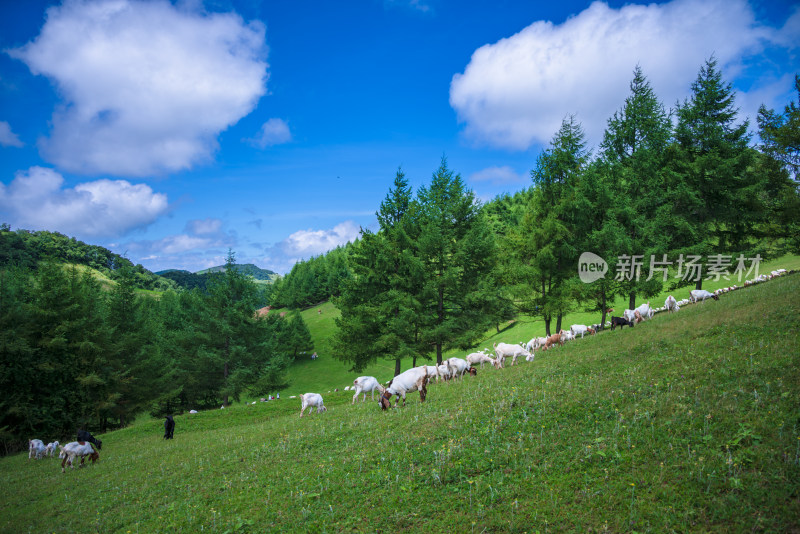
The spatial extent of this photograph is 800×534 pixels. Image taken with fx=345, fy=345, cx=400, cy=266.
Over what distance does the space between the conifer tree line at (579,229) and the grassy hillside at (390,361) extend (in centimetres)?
503

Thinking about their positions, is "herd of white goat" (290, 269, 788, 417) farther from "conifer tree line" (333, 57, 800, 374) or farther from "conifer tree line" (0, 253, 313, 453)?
"conifer tree line" (0, 253, 313, 453)

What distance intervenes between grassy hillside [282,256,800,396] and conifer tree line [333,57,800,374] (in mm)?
5031

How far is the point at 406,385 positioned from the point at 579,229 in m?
22.0

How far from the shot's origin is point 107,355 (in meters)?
33.2

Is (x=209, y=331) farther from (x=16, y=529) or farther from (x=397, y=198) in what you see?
(x=16, y=529)

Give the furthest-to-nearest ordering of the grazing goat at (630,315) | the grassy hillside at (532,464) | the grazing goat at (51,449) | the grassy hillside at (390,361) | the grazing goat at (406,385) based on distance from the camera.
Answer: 1. the grassy hillside at (390,361)
2. the grazing goat at (630,315)
3. the grazing goat at (51,449)
4. the grazing goat at (406,385)
5. the grassy hillside at (532,464)

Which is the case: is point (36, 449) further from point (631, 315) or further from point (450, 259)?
point (631, 315)

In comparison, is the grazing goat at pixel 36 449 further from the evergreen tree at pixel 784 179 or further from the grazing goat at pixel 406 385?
the evergreen tree at pixel 784 179

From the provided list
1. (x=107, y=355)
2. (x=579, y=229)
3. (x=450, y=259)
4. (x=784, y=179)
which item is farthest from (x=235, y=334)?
(x=784, y=179)

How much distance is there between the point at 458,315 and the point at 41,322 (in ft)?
121

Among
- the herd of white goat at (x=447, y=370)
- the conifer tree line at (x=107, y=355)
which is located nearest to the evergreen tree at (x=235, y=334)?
the conifer tree line at (x=107, y=355)

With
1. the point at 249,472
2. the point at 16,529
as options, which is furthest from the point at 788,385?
the point at 16,529

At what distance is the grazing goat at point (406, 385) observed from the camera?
50.8 feet

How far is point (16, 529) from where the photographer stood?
33.0 ft
